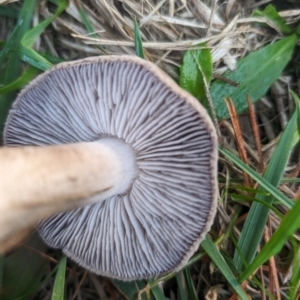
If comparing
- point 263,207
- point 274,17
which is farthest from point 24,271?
point 274,17

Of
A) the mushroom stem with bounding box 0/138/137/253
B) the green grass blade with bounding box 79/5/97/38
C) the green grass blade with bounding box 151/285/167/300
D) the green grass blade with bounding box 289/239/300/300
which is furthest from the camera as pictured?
the green grass blade with bounding box 79/5/97/38

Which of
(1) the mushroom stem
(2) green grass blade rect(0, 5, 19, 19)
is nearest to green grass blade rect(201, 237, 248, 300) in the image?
(1) the mushroom stem

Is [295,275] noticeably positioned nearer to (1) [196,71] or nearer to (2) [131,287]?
(2) [131,287]

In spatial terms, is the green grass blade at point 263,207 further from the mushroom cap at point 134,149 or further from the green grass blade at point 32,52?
the green grass blade at point 32,52

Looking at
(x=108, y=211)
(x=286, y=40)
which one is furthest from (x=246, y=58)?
(x=108, y=211)

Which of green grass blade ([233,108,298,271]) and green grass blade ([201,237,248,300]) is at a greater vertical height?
green grass blade ([233,108,298,271])

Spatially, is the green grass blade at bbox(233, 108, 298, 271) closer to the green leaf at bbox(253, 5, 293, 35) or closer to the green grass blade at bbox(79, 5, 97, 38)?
the green leaf at bbox(253, 5, 293, 35)

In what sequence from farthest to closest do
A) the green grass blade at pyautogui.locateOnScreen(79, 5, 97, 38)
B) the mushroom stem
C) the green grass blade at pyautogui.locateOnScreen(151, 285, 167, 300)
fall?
1. the green grass blade at pyautogui.locateOnScreen(79, 5, 97, 38)
2. the green grass blade at pyautogui.locateOnScreen(151, 285, 167, 300)
3. the mushroom stem

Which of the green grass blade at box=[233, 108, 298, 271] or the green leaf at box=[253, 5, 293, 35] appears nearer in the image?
the green grass blade at box=[233, 108, 298, 271]
